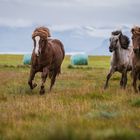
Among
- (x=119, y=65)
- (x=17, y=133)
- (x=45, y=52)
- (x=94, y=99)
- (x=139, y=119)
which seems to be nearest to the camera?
(x=17, y=133)

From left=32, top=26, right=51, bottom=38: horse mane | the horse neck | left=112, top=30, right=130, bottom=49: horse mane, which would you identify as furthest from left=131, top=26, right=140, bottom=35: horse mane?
left=32, top=26, right=51, bottom=38: horse mane

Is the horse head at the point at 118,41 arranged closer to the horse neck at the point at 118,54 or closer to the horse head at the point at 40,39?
the horse neck at the point at 118,54

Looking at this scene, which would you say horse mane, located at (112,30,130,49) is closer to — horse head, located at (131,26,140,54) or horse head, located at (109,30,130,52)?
horse head, located at (109,30,130,52)

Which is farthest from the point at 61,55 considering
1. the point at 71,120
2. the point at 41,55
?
the point at 71,120

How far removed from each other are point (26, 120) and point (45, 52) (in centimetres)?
841

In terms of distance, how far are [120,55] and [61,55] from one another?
104 inches

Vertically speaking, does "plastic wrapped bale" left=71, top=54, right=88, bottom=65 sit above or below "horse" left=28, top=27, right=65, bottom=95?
below

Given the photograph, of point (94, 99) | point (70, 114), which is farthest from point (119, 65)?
point (70, 114)

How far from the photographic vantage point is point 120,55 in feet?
62.2

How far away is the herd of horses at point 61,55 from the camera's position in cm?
1623

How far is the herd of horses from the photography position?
53.3 feet

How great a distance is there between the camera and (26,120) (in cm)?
888

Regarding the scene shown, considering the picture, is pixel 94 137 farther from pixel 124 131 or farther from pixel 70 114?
pixel 70 114

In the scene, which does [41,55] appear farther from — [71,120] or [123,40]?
[71,120]
